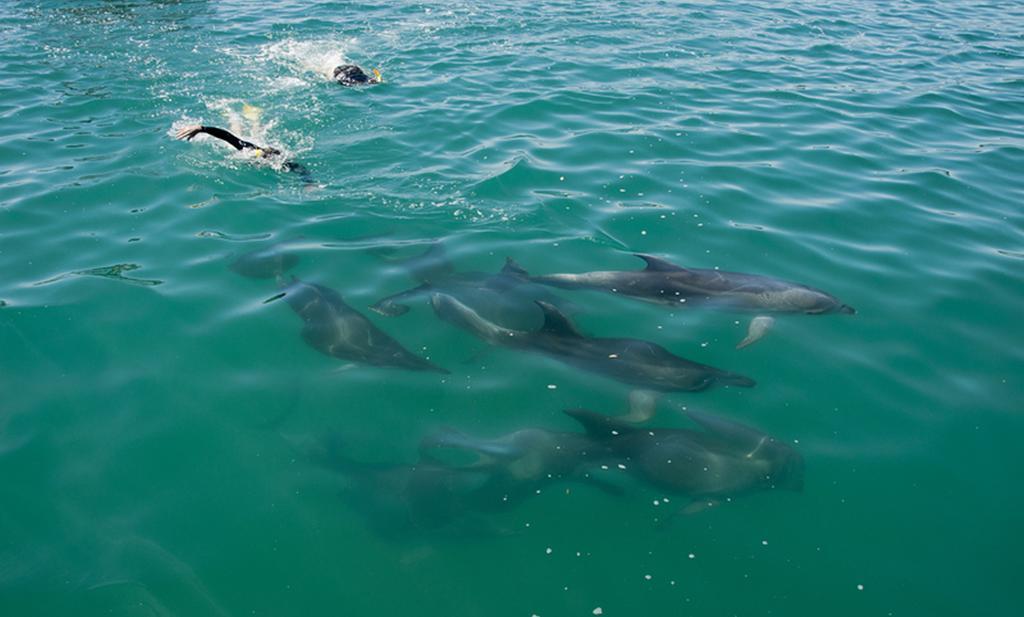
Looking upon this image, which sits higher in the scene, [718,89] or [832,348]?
[718,89]

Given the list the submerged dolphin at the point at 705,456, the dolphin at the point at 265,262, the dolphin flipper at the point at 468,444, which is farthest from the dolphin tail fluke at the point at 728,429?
the dolphin at the point at 265,262

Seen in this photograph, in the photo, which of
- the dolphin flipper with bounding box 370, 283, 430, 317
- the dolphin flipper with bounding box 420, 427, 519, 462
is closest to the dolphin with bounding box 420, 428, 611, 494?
the dolphin flipper with bounding box 420, 427, 519, 462

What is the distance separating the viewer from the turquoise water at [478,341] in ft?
18.8

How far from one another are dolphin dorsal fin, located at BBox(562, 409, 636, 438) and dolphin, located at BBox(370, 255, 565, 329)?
1.75 m

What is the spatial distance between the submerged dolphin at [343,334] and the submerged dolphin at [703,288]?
7.50ft

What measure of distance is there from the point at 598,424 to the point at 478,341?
1887 mm

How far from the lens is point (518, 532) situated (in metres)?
5.99

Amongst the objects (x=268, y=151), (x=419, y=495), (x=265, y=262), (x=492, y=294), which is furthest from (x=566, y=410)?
(x=268, y=151)

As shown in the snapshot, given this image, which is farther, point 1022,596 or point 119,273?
point 119,273

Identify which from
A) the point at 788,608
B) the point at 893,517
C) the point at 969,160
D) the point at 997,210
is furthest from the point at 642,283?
the point at 969,160

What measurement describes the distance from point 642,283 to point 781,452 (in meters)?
3.06

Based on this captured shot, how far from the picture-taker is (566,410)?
7.19m

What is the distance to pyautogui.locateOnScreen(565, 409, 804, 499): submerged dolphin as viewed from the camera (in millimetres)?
6438

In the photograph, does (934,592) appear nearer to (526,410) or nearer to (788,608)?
(788,608)
